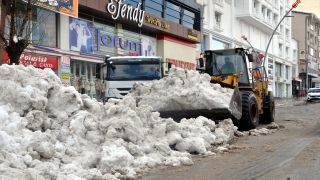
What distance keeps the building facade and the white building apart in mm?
3520

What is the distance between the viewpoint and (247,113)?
11.5m

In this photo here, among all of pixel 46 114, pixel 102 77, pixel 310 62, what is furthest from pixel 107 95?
pixel 310 62

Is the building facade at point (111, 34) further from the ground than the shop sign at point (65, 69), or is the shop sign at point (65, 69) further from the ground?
the building facade at point (111, 34)

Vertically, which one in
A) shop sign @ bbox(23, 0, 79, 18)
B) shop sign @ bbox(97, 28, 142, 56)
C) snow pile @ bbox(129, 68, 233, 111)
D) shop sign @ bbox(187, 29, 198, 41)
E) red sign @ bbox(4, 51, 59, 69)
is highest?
shop sign @ bbox(187, 29, 198, 41)

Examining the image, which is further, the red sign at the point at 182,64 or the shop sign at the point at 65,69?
the red sign at the point at 182,64

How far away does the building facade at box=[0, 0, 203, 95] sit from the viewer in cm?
1992

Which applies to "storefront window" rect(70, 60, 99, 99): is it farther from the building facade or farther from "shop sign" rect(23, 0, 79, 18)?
"shop sign" rect(23, 0, 79, 18)

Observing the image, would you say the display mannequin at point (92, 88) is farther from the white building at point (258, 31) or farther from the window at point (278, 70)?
the window at point (278, 70)

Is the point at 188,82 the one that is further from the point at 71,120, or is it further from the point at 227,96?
the point at 71,120

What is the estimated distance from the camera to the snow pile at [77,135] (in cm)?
600

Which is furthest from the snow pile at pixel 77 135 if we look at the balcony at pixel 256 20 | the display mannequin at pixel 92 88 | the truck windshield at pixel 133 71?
the balcony at pixel 256 20

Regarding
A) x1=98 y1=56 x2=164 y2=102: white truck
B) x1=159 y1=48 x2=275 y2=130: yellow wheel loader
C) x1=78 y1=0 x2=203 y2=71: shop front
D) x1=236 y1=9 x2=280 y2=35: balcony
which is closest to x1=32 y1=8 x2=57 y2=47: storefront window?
x1=78 y1=0 x2=203 y2=71: shop front

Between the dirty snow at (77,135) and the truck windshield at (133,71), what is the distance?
17.6 ft

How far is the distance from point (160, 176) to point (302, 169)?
2.21 meters
